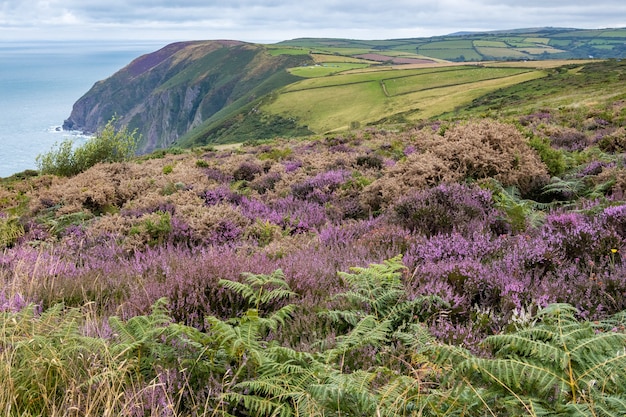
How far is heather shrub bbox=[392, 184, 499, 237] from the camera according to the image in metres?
5.79

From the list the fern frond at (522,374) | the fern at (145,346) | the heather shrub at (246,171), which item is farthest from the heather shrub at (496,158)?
the fern at (145,346)

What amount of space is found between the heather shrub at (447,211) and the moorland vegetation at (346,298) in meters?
0.03

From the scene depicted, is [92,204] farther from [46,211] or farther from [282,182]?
[282,182]

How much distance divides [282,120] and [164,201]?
117035mm

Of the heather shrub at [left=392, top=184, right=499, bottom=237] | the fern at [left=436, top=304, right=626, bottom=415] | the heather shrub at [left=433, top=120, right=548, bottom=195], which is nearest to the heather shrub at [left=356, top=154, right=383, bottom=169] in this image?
the heather shrub at [left=433, top=120, right=548, bottom=195]

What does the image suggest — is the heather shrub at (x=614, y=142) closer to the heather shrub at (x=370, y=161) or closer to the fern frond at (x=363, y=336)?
the heather shrub at (x=370, y=161)

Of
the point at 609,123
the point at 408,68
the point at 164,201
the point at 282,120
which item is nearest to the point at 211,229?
the point at 164,201

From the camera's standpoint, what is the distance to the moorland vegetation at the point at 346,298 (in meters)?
2.19

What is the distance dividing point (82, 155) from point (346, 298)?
21399mm

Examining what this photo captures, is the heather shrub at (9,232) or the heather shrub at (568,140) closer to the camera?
the heather shrub at (9,232)

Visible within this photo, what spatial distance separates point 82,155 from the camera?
21.3 metres

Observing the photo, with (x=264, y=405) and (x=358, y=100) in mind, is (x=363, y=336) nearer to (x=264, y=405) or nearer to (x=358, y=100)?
(x=264, y=405)

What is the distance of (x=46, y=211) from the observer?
32.9ft

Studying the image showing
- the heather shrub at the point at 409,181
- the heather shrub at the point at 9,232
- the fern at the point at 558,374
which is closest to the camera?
the fern at the point at 558,374
